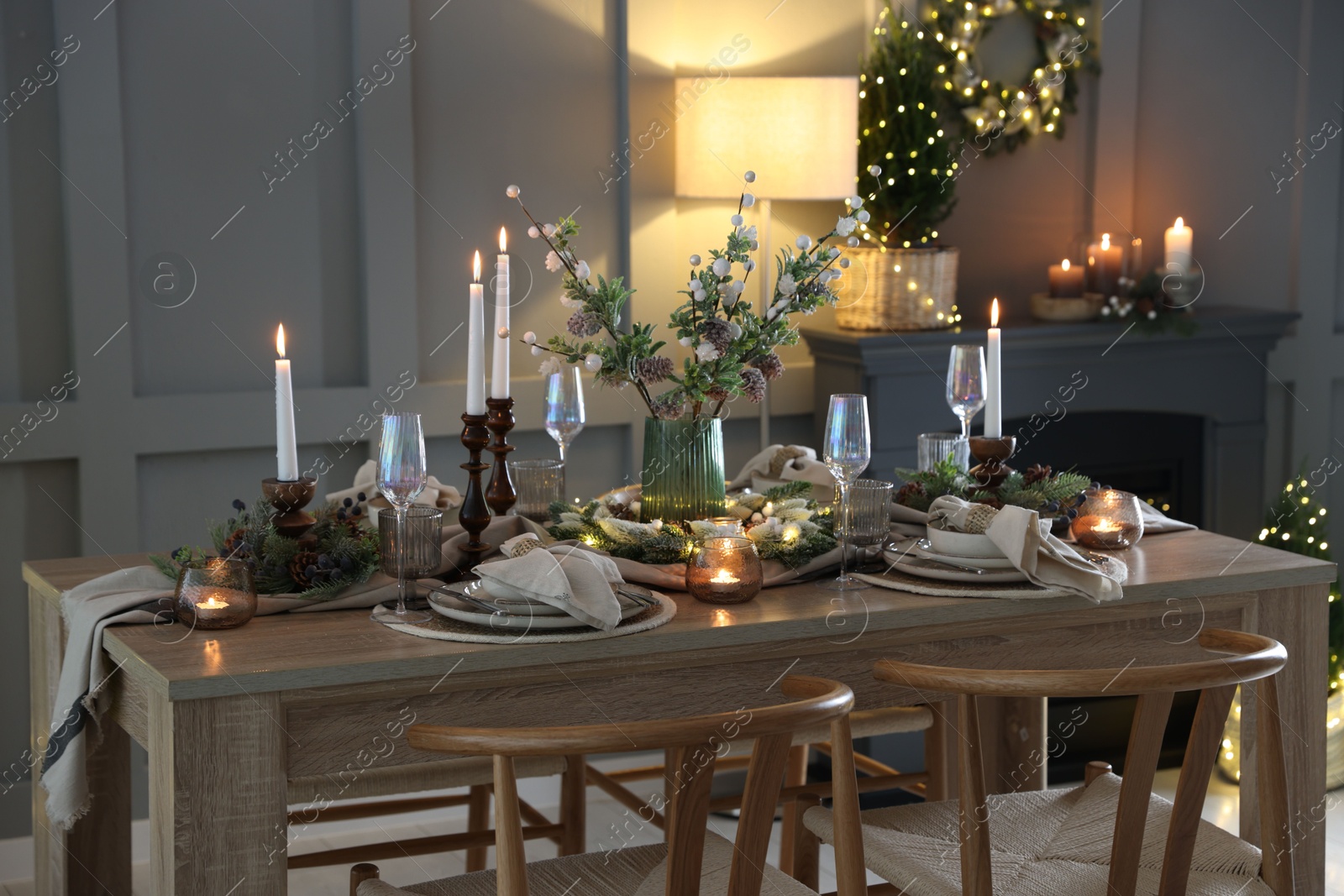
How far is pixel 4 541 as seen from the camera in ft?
9.59

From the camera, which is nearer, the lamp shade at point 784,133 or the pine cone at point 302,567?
the pine cone at point 302,567

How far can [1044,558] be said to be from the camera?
1.91m

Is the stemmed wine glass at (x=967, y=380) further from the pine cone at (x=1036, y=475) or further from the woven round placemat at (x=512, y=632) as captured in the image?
the woven round placemat at (x=512, y=632)

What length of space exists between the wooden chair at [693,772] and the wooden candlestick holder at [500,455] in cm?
57

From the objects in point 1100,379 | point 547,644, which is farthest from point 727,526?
point 1100,379

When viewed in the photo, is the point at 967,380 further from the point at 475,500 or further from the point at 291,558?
the point at 291,558

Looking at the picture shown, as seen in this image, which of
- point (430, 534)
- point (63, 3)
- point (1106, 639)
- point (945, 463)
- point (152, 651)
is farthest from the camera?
point (63, 3)

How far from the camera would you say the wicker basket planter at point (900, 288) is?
130 inches

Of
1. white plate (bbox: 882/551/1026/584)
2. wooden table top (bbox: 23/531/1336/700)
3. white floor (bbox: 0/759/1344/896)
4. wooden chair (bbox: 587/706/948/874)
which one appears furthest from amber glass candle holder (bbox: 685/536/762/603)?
white floor (bbox: 0/759/1344/896)

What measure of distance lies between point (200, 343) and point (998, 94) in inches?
79.1

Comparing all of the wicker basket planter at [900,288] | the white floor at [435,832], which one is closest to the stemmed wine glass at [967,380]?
the wicker basket planter at [900,288]

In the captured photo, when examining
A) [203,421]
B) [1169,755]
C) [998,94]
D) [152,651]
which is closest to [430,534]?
[152,651]

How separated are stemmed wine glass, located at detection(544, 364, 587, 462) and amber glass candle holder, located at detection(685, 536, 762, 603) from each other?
1.64 ft

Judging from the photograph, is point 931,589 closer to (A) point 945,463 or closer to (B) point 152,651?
(A) point 945,463
